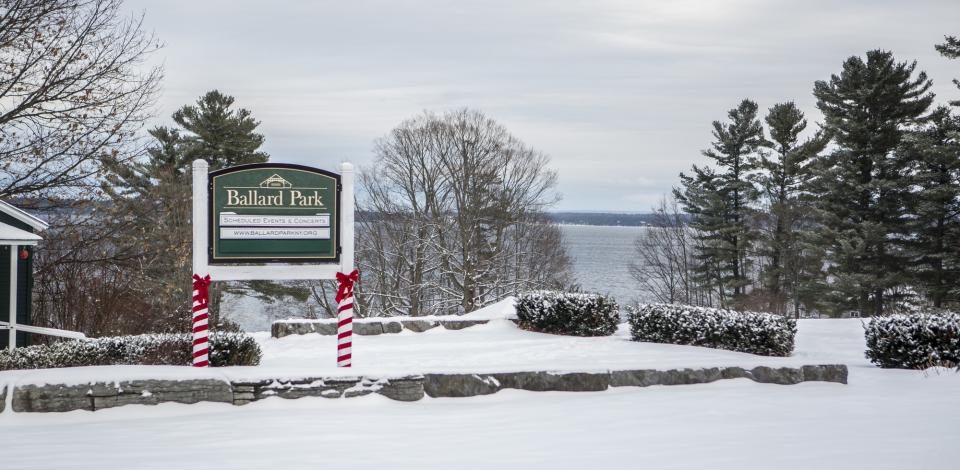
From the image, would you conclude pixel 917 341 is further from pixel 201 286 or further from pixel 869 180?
pixel 869 180

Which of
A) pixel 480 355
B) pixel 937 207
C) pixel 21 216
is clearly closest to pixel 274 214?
pixel 480 355

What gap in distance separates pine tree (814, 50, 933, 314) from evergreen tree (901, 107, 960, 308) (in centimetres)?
57

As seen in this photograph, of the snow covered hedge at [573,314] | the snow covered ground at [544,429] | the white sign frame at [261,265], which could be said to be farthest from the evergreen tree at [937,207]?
the white sign frame at [261,265]

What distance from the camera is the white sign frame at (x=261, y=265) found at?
28.7 ft

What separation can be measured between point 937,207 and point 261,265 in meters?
25.3

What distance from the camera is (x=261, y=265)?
9055 mm

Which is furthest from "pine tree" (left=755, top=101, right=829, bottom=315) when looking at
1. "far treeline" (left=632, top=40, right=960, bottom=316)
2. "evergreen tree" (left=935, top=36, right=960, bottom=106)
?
"evergreen tree" (left=935, top=36, right=960, bottom=106)

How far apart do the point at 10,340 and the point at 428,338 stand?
264 inches

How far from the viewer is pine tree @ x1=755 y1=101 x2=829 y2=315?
3425cm

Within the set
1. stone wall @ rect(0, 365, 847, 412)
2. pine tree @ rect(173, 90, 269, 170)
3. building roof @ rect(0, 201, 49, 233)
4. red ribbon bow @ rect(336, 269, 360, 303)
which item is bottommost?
stone wall @ rect(0, 365, 847, 412)

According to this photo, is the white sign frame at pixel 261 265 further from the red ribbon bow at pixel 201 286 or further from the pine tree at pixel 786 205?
the pine tree at pixel 786 205

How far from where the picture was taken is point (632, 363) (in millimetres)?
9609

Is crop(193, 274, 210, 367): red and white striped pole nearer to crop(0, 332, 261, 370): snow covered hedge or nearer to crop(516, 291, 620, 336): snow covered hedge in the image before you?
crop(0, 332, 261, 370): snow covered hedge

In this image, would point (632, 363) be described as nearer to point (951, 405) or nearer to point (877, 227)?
point (951, 405)
